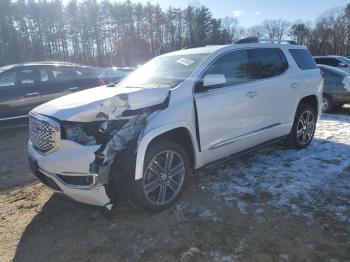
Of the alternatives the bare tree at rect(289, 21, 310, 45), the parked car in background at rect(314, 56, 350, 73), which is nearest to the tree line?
the bare tree at rect(289, 21, 310, 45)

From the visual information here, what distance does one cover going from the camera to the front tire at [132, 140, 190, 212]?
3.80 m

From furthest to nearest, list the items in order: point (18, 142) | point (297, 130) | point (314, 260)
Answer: point (18, 142) < point (297, 130) < point (314, 260)

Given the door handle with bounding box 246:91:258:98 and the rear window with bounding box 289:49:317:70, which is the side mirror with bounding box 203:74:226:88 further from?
the rear window with bounding box 289:49:317:70

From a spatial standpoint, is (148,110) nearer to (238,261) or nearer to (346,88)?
(238,261)

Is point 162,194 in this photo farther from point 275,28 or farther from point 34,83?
point 275,28

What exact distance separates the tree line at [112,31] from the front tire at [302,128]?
44.8m

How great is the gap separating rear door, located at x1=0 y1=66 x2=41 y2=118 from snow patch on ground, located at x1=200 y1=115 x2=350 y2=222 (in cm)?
518

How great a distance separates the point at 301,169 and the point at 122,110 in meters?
3.02

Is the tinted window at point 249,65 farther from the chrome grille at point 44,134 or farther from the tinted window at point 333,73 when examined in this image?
the tinted window at point 333,73

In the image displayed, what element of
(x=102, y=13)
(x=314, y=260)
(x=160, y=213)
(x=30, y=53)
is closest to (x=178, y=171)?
(x=160, y=213)

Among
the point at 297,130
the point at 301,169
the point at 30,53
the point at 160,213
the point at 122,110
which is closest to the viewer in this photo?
the point at 122,110

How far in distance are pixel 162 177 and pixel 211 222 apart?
2.48ft

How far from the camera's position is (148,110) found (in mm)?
3840

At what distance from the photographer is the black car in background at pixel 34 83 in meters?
7.97
